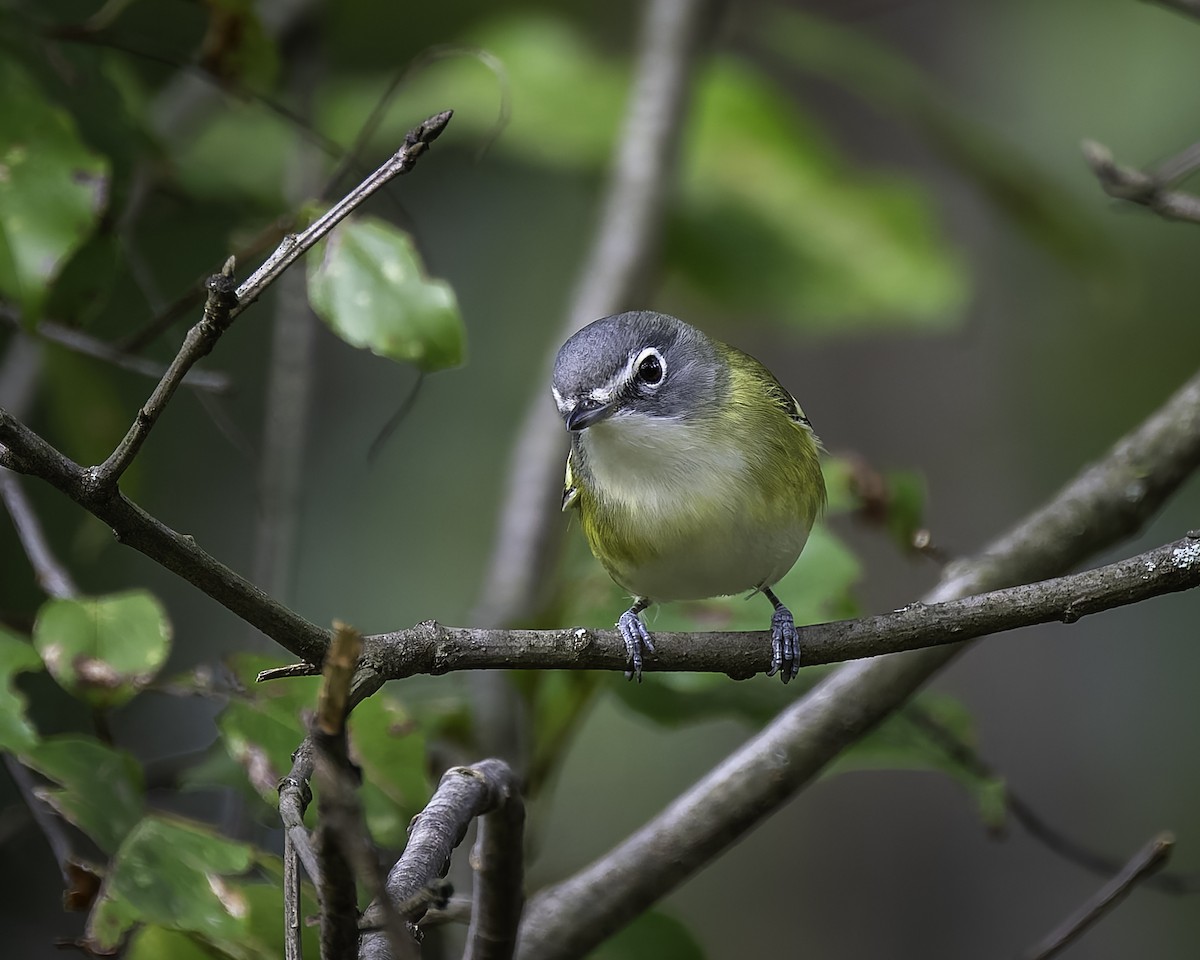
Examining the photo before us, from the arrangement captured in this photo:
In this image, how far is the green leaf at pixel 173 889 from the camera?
1.51 metres

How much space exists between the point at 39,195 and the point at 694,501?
3.78 ft

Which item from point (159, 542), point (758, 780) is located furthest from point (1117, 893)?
point (159, 542)

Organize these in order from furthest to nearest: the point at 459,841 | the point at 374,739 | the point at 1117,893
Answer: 1. the point at 374,739
2. the point at 1117,893
3. the point at 459,841

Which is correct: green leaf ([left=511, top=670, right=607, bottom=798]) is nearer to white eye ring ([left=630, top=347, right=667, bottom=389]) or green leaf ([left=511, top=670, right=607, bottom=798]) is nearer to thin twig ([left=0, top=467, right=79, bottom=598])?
white eye ring ([left=630, top=347, right=667, bottom=389])

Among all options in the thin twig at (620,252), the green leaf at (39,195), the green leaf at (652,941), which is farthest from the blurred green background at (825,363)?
the green leaf at (652,941)

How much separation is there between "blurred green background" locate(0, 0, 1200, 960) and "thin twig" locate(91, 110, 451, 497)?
221cm

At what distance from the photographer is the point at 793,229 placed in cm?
388

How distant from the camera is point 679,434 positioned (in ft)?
7.39

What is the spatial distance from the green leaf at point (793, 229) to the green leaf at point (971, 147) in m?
0.22

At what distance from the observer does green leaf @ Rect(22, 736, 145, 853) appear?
5.42 ft

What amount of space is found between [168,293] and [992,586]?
8.44ft

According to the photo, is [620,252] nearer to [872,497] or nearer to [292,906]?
[872,497]

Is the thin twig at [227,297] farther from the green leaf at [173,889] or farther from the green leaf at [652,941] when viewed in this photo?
the green leaf at [652,941]

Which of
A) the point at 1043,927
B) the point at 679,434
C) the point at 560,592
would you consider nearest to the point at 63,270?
the point at 679,434
